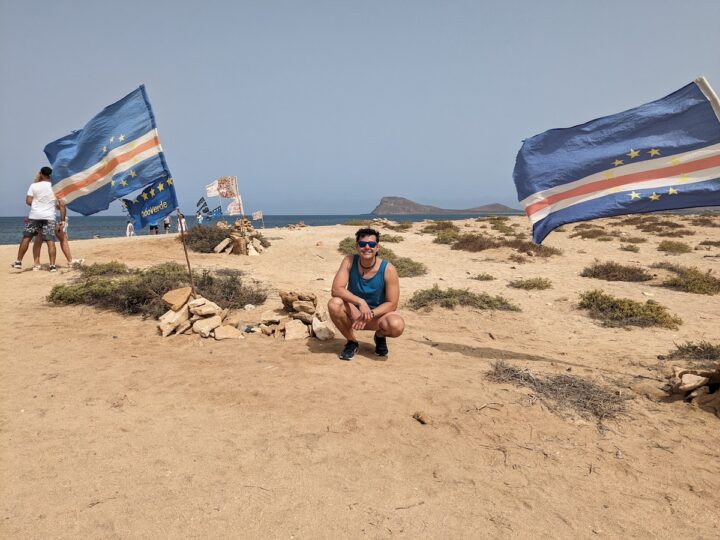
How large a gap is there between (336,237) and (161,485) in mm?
17285

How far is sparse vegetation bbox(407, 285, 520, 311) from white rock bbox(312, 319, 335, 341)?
2773 mm

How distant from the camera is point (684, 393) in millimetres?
4227

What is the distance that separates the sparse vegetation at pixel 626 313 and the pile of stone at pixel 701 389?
3226 mm

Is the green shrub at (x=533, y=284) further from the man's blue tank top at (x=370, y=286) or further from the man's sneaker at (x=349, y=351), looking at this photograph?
the man's sneaker at (x=349, y=351)

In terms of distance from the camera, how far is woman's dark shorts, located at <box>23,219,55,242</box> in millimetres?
9365

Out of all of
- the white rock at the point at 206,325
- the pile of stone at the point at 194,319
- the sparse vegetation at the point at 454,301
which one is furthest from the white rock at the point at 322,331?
the sparse vegetation at the point at 454,301

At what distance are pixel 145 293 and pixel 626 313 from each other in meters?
9.03

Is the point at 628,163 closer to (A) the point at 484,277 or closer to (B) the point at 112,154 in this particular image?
(A) the point at 484,277

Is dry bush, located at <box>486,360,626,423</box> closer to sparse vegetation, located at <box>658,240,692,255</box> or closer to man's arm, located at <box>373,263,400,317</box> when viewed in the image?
man's arm, located at <box>373,263,400,317</box>

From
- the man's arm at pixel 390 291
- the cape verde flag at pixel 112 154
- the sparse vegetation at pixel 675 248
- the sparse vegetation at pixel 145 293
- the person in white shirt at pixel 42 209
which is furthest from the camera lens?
the sparse vegetation at pixel 675 248

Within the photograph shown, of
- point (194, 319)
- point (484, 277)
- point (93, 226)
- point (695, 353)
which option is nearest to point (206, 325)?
point (194, 319)

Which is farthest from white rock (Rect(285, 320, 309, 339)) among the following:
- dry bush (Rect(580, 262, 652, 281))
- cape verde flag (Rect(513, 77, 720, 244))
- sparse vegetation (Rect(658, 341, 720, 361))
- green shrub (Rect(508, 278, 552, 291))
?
dry bush (Rect(580, 262, 652, 281))

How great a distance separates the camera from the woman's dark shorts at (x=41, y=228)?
30.7 ft

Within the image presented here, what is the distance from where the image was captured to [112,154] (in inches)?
259
